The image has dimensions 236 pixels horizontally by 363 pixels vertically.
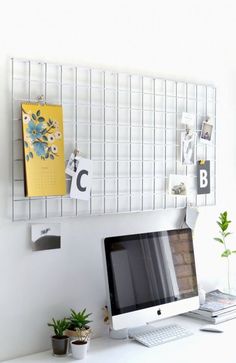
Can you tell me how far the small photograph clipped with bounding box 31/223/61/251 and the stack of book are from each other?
76 cm

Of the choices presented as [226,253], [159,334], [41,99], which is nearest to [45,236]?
[41,99]

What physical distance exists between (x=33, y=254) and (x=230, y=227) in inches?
47.6

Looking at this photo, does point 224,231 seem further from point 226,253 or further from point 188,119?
point 188,119

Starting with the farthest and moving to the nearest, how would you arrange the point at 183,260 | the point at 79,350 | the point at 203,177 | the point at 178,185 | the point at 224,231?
1. the point at 224,231
2. the point at 203,177
3. the point at 178,185
4. the point at 183,260
5. the point at 79,350

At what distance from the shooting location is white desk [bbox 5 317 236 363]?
6.67 feet

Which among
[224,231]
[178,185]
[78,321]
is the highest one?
[178,185]

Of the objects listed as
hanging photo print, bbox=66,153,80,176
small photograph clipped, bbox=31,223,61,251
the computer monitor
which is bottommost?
the computer monitor

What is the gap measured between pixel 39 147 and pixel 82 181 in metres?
0.25

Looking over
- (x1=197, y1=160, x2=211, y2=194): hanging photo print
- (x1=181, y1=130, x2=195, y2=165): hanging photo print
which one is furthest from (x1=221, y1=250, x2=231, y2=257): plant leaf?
(x1=181, y1=130, x2=195, y2=165): hanging photo print

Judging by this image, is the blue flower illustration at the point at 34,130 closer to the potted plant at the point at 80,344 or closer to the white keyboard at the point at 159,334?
the potted plant at the point at 80,344

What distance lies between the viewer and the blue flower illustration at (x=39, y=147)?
6.77 ft

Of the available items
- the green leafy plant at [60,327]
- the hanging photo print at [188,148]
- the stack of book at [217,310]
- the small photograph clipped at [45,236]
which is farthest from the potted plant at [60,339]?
the hanging photo print at [188,148]

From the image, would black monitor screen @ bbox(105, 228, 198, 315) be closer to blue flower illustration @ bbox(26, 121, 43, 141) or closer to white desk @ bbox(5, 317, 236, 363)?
white desk @ bbox(5, 317, 236, 363)

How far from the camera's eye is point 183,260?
8.04ft
